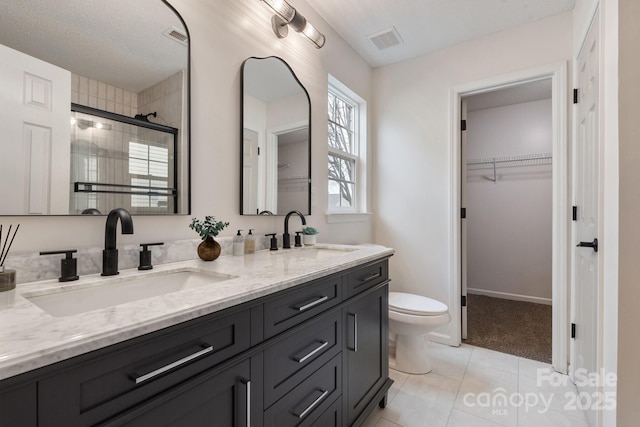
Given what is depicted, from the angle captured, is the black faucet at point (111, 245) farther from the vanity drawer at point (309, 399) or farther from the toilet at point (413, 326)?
the toilet at point (413, 326)

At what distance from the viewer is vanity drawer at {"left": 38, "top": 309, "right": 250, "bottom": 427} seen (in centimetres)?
50

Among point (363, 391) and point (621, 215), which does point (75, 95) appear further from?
point (621, 215)

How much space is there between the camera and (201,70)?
1.40 meters

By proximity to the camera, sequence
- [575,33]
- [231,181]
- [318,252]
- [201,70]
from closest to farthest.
Answer: [201,70] < [231,181] < [318,252] < [575,33]

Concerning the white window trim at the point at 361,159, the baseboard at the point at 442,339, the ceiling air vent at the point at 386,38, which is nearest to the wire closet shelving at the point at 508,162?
the white window trim at the point at 361,159

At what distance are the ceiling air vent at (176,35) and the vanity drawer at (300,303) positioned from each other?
1.19 meters

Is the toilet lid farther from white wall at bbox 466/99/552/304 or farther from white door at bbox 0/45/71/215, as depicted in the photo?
white wall at bbox 466/99/552/304

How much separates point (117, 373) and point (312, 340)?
2.16 ft

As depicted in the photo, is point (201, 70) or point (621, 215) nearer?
point (621, 215)

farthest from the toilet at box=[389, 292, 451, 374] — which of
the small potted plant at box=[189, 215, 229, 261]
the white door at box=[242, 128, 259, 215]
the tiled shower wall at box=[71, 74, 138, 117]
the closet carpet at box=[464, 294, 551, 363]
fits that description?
the tiled shower wall at box=[71, 74, 138, 117]

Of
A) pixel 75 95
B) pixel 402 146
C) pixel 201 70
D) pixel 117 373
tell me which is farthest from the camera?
pixel 402 146

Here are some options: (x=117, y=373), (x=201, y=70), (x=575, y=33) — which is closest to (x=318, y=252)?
(x=201, y=70)

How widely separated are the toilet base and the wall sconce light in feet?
7.02

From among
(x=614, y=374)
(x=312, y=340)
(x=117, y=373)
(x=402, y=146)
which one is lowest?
(x=614, y=374)
